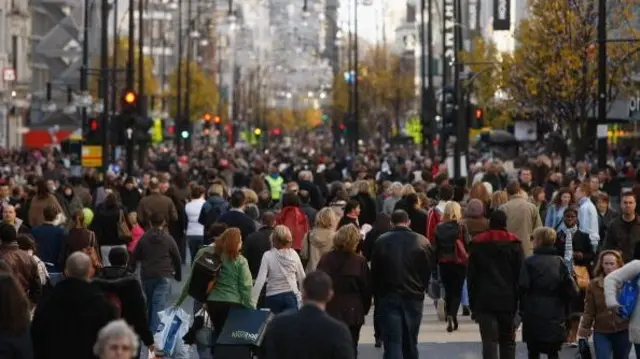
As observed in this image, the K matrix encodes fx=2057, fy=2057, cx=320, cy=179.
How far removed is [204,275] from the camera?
54.6 ft

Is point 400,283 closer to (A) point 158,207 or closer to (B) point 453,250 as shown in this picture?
(B) point 453,250

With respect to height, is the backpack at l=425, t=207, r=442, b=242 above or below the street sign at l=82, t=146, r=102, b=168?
above

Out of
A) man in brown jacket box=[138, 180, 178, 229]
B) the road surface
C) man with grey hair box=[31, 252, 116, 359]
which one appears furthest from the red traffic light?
man with grey hair box=[31, 252, 116, 359]

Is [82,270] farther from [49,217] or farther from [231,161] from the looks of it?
[231,161]

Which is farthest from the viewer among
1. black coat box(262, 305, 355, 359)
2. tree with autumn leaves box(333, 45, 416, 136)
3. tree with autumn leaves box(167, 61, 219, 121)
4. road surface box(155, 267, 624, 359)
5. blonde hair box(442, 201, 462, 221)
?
tree with autumn leaves box(333, 45, 416, 136)

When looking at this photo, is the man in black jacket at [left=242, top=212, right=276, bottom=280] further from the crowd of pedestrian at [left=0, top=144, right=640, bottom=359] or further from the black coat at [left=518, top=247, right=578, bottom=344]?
the black coat at [left=518, top=247, right=578, bottom=344]

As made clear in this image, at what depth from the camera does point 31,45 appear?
101188 mm

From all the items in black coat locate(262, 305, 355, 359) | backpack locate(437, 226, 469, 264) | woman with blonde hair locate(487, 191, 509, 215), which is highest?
black coat locate(262, 305, 355, 359)

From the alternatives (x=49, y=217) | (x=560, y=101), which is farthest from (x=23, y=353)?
(x=560, y=101)

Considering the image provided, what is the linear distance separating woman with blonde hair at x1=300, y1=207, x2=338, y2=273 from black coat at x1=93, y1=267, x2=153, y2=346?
16.8ft

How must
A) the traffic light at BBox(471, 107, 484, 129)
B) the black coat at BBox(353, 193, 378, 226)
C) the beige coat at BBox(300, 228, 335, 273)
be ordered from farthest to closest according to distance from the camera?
the traffic light at BBox(471, 107, 484, 129), the black coat at BBox(353, 193, 378, 226), the beige coat at BBox(300, 228, 335, 273)

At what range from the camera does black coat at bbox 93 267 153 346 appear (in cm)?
1416

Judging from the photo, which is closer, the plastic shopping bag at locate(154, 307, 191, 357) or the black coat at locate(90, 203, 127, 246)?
the plastic shopping bag at locate(154, 307, 191, 357)

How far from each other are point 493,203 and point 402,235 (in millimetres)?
7317
